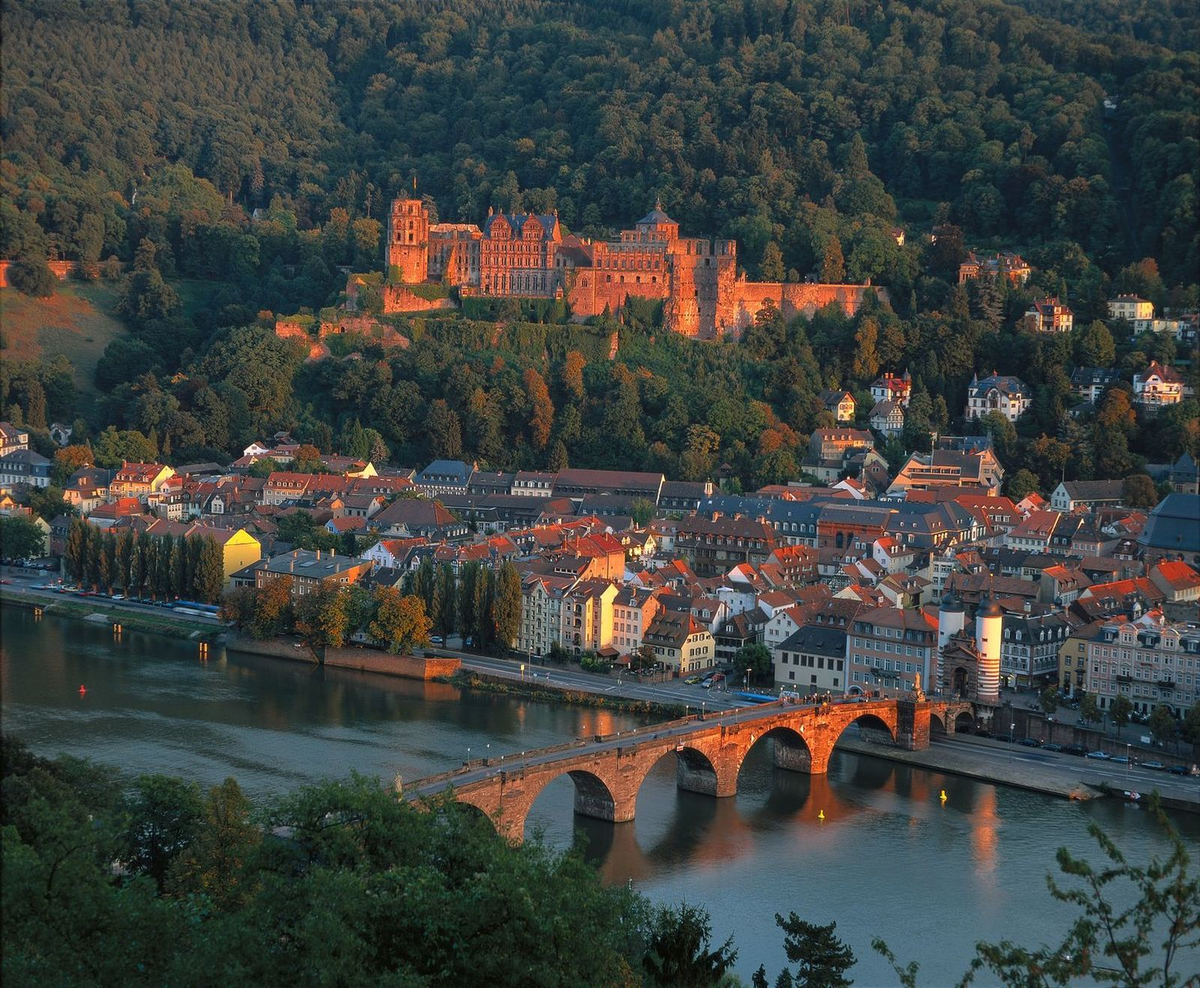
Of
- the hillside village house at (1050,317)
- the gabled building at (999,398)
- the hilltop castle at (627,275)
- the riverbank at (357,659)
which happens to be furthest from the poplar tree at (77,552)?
the hillside village house at (1050,317)

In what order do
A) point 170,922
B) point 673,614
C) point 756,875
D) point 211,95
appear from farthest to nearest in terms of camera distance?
point 211,95 < point 673,614 < point 756,875 < point 170,922

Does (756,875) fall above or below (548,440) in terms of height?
below

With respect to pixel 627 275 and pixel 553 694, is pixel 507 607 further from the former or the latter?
pixel 627 275

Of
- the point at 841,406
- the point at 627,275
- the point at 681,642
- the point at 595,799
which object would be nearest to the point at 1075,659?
the point at 681,642

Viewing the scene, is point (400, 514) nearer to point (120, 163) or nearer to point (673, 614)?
point (673, 614)

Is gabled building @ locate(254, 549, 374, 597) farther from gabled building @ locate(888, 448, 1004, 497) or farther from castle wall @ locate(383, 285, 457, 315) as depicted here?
castle wall @ locate(383, 285, 457, 315)

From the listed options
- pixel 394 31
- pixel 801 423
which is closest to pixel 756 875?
pixel 801 423

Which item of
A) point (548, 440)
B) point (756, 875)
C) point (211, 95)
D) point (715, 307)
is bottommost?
point (756, 875)

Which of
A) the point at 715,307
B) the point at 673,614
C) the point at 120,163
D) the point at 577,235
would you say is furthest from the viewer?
the point at 120,163
